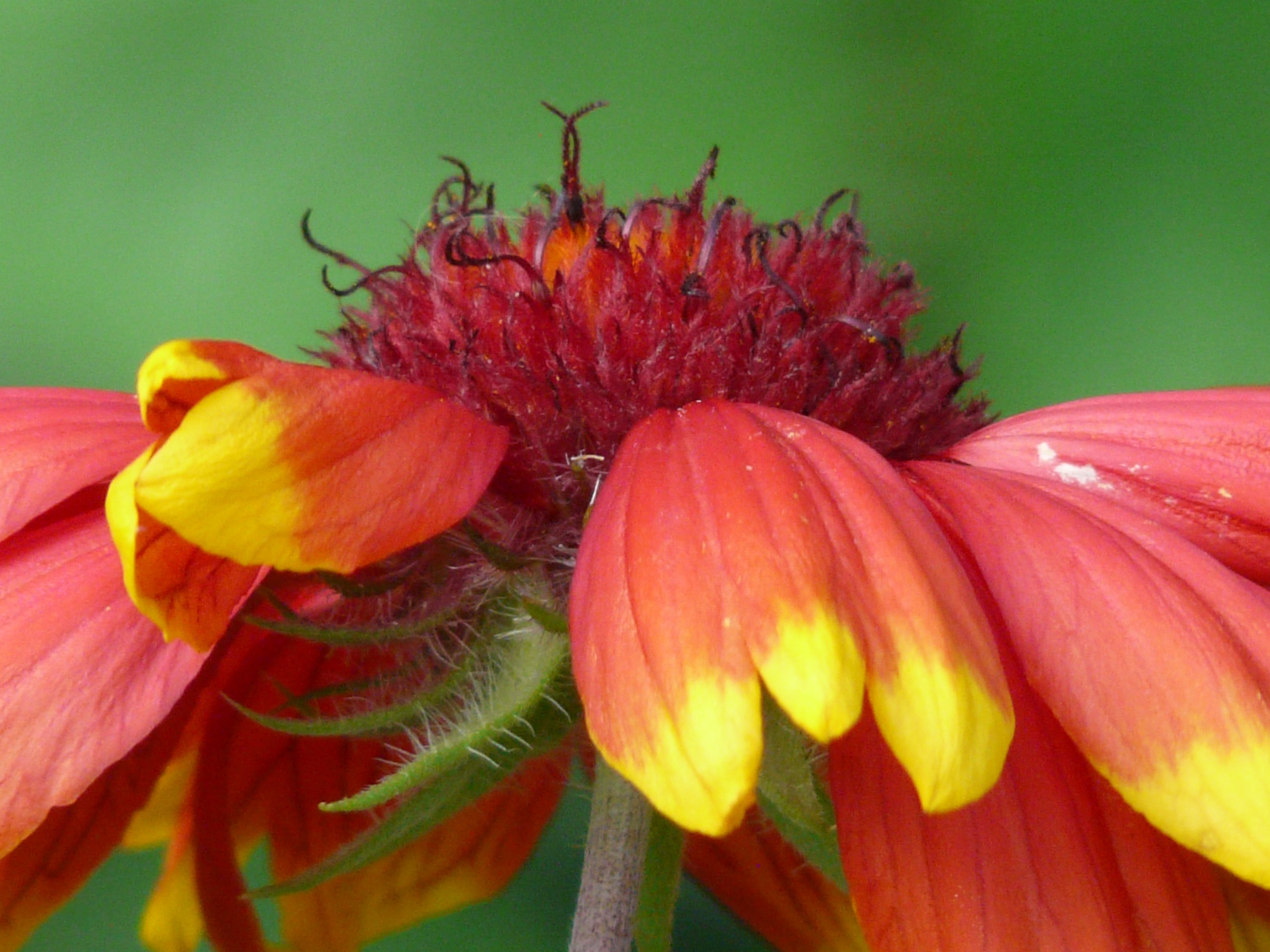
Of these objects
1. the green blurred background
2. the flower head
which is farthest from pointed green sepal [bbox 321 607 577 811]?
the green blurred background

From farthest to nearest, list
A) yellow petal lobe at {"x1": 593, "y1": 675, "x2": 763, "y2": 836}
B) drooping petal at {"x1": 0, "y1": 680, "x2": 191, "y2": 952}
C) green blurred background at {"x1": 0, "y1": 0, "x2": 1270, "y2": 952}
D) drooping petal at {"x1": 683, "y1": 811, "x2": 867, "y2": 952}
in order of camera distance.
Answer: green blurred background at {"x1": 0, "y1": 0, "x2": 1270, "y2": 952}, drooping petal at {"x1": 683, "y1": 811, "x2": 867, "y2": 952}, drooping petal at {"x1": 0, "y1": 680, "x2": 191, "y2": 952}, yellow petal lobe at {"x1": 593, "y1": 675, "x2": 763, "y2": 836}

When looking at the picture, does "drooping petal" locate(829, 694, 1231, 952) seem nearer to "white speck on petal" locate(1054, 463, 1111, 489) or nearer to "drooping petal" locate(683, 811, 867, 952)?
"white speck on petal" locate(1054, 463, 1111, 489)

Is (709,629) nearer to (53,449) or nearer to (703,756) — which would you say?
(703,756)

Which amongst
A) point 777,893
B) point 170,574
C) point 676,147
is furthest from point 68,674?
point 676,147

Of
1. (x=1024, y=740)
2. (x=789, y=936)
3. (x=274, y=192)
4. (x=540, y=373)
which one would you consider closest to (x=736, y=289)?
(x=540, y=373)

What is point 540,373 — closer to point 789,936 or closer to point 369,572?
point 369,572

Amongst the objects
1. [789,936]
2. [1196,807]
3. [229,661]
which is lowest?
[789,936]

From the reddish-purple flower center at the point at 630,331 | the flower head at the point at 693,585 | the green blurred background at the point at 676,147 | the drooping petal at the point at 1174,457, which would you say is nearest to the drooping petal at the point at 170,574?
the flower head at the point at 693,585
